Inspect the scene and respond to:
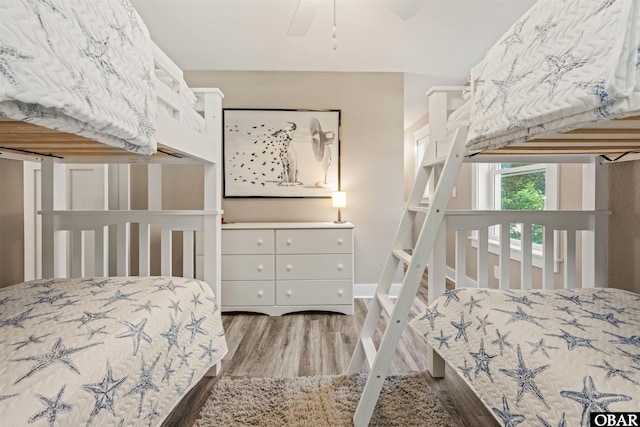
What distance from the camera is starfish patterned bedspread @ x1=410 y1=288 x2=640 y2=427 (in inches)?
31.6

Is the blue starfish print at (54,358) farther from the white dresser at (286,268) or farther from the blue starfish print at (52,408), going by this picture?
the white dresser at (286,268)

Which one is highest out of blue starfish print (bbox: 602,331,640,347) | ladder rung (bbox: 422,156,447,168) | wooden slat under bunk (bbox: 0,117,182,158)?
wooden slat under bunk (bbox: 0,117,182,158)

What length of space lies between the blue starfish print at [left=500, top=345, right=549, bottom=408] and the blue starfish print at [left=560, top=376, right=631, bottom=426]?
0.10 metres

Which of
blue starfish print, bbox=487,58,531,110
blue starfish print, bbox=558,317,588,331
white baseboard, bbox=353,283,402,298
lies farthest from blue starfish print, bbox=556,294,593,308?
white baseboard, bbox=353,283,402,298

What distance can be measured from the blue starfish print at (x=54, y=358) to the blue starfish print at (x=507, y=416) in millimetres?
1102

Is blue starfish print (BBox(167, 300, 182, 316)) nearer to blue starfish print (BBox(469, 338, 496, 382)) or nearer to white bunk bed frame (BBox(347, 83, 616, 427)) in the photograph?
white bunk bed frame (BBox(347, 83, 616, 427))

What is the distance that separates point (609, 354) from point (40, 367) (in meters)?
1.38

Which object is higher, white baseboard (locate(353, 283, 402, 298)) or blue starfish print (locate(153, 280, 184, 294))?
blue starfish print (locate(153, 280, 184, 294))

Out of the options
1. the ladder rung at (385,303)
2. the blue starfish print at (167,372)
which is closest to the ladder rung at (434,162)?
the ladder rung at (385,303)

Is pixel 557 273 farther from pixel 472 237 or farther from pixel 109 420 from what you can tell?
pixel 109 420

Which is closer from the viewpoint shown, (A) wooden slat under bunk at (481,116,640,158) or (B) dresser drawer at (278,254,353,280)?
(A) wooden slat under bunk at (481,116,640,158)

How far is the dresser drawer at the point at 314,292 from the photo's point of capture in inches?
117

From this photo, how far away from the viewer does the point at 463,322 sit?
1378mm

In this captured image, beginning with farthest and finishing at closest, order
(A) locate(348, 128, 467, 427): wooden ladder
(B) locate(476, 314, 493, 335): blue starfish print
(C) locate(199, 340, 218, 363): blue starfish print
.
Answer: (C) locate(199, 340, 218, 363): blue starfish print, (A) locate(348, 128, 467, 427): wooden ladder, (B) locate(476, 314, 493, 335): blue starfish print
